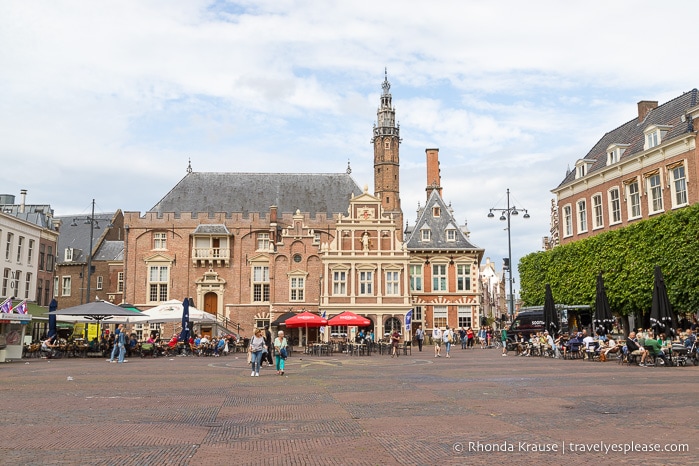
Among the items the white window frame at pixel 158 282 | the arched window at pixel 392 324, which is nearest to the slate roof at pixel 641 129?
the arched window at pixel 392 324

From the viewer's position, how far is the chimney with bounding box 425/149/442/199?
61719mm

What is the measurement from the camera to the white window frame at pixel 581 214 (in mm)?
42531

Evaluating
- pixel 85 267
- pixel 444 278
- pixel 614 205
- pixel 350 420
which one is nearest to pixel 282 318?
pixel 444 278

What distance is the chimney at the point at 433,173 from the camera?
6172 cm

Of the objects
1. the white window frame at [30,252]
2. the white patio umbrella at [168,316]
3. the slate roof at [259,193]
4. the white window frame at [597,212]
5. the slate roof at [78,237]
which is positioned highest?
the slate roof at [259,193]

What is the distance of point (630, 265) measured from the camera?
34594mm

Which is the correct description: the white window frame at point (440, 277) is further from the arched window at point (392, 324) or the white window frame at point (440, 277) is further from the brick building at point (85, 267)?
the brick building at point (85, 267)

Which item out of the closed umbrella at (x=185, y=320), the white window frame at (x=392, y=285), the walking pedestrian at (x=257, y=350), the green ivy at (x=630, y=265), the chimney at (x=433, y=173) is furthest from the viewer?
the chimney at (x=433, y=173)

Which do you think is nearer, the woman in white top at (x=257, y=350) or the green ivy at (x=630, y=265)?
the woman in white top at (x=257, y=350)

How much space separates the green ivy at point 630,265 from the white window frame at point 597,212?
6.51 ft

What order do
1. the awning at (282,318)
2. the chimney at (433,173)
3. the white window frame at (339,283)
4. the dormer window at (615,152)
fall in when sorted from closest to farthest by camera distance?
the dormer window at (615,152) → the awning at (282,318) → the white window frame at (339,283) → the chimney at (433,173)

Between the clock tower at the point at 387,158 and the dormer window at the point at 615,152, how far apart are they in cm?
2557

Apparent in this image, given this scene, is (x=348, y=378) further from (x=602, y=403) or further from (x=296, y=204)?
(x=296, y=204)

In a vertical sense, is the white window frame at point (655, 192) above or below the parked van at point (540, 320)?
above
